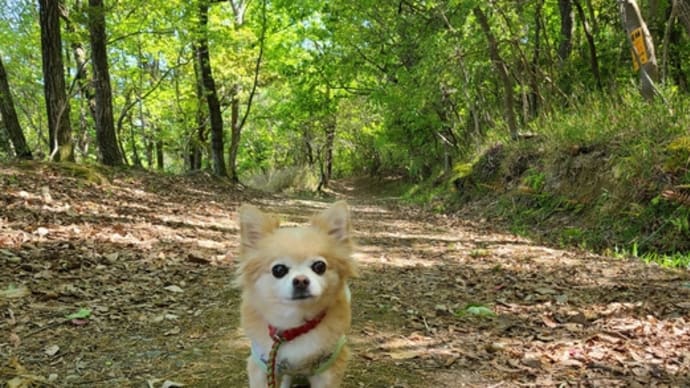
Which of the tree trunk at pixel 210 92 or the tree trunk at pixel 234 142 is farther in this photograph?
Answer: the tree trunk at pixel 234 142

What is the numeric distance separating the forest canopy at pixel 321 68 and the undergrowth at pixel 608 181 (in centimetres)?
68

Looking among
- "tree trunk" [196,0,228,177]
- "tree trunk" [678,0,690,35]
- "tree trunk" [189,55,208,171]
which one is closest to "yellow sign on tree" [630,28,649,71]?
"tree trunk" [678,0,690,35]

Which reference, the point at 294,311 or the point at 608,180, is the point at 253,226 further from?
the point at 608,180

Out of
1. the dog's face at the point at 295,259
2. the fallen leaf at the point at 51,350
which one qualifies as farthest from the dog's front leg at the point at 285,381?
the fallen leaf at the point at 51,350

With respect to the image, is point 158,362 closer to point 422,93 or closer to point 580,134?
point 580,134

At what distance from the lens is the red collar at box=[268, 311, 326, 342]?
2336 millimetres

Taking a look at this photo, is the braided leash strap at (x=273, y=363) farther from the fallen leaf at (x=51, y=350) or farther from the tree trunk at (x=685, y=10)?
the tree trunk at (x=685, y=10)

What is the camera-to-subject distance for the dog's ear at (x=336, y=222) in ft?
8.42

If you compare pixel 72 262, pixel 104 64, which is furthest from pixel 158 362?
pixel 104 64

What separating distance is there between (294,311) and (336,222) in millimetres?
565

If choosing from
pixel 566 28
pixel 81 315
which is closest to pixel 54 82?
pixel 81 315

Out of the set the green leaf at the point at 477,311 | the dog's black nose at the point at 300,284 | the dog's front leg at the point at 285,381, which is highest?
the dog's black nose at the point at 300,284

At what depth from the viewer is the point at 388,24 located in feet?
53.4

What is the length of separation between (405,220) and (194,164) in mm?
17426
